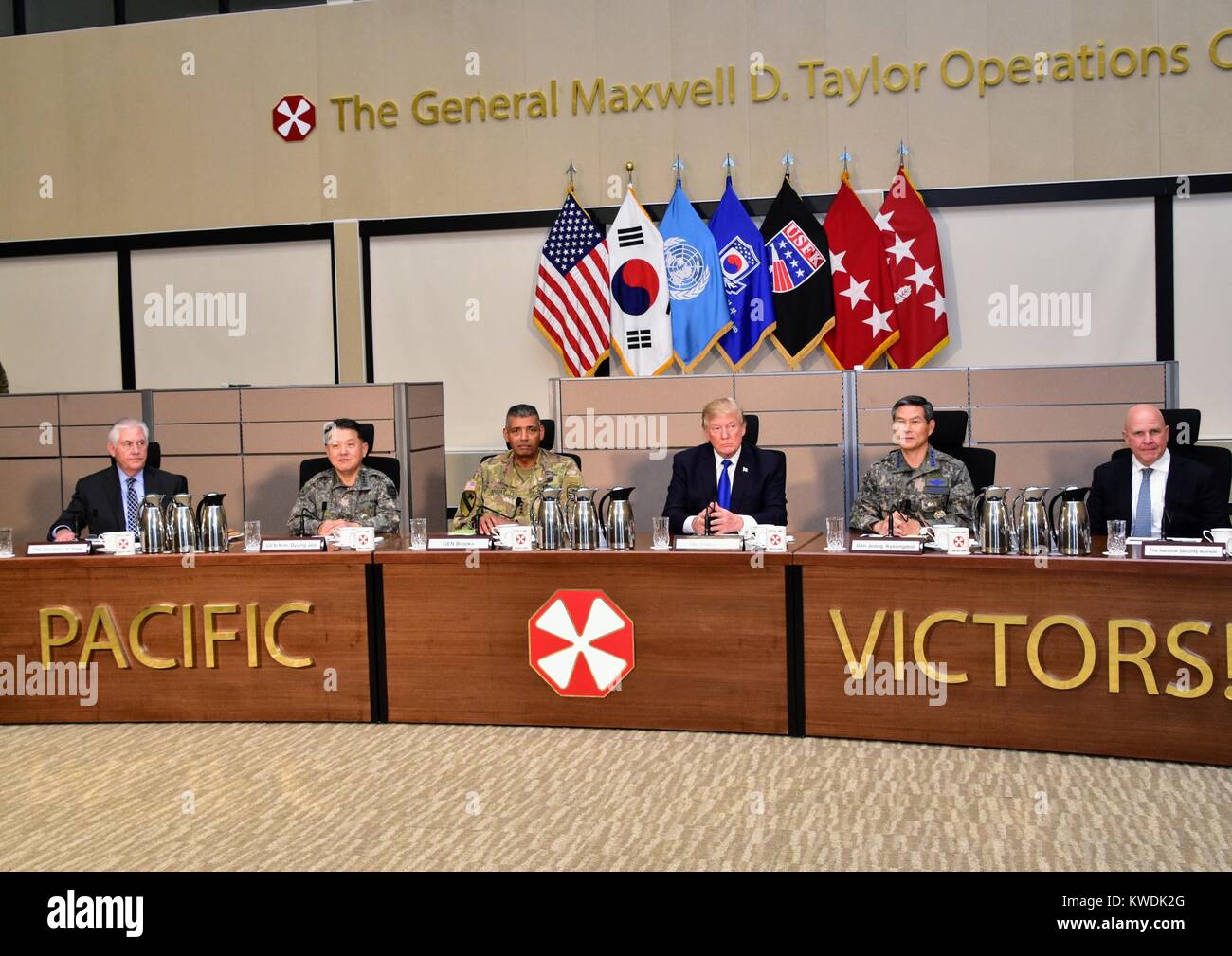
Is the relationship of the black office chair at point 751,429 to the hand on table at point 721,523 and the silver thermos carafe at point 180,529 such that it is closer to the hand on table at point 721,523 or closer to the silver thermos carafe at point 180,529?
the hand on table at point 721,523

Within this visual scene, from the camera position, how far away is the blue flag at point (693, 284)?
300 inches

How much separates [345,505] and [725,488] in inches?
60.1

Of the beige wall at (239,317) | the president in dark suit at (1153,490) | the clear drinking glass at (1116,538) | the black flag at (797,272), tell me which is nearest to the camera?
the clear drinking glass at (1116,538)

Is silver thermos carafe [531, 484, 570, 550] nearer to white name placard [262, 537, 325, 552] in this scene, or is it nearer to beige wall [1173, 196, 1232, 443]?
white name placard [262, 537, 325, 552]

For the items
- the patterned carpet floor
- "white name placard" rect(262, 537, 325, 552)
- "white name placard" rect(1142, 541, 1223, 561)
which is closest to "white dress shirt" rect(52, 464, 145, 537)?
"white name placard" rect(262, 537, 325, 552)

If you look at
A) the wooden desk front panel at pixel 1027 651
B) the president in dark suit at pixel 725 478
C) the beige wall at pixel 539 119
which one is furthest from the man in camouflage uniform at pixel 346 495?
the beige wall at pixel 539 119

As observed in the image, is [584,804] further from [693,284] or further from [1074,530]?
[693,284]

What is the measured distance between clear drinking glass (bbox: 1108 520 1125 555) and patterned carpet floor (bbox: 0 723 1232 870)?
63cm

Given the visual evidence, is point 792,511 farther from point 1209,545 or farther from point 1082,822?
point 1082,822

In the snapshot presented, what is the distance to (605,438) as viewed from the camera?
21.3 feet

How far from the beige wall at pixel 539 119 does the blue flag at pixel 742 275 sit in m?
0.21

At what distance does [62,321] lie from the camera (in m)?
8.66

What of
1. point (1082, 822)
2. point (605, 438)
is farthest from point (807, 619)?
point (605, 438)

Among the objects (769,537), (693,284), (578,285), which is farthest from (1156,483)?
(578,285)
